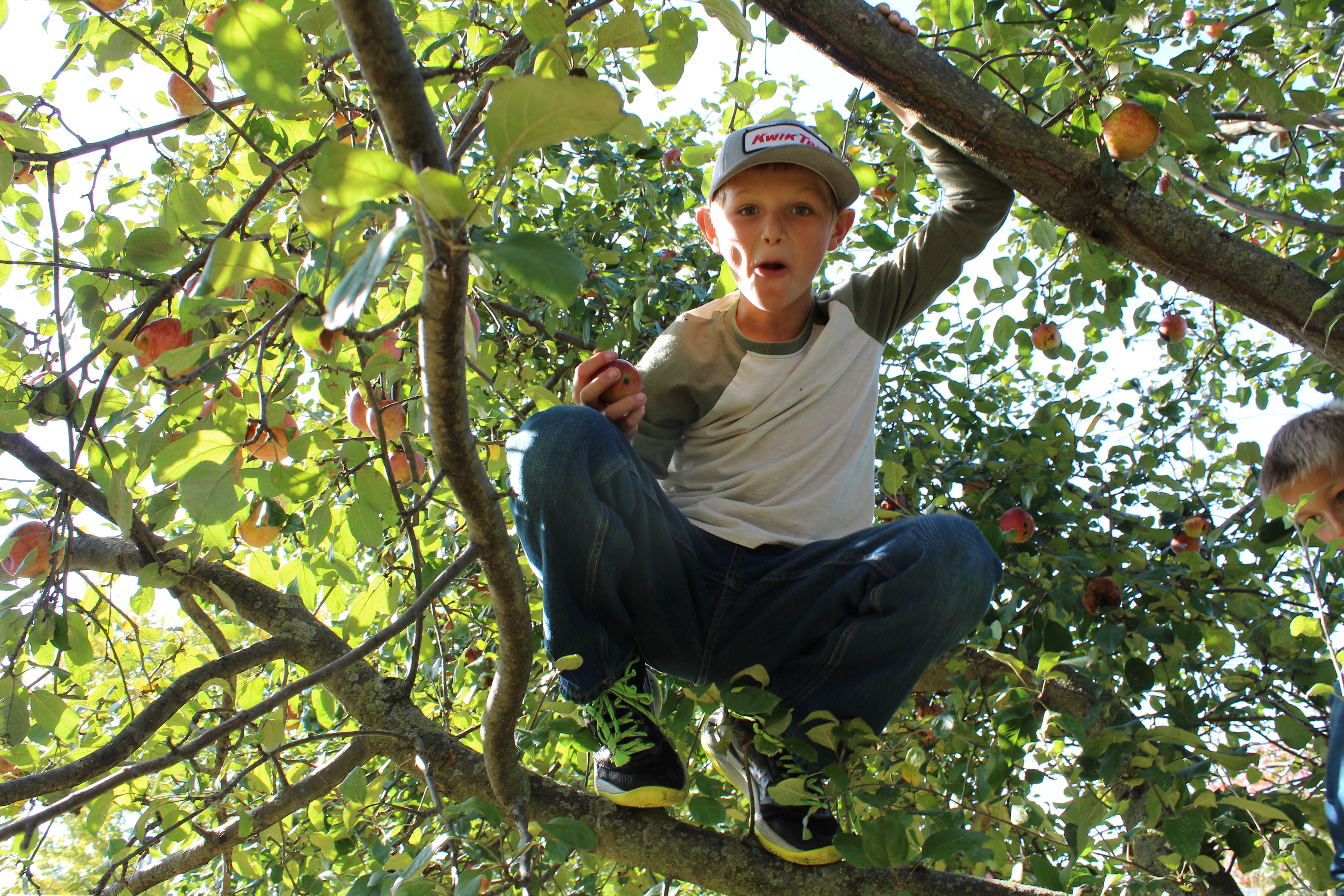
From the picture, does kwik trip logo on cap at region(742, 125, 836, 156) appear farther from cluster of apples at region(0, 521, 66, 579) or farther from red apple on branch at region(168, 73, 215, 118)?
red apple on branch at region(168, 73, 215, 118)

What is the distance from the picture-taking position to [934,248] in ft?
5.23

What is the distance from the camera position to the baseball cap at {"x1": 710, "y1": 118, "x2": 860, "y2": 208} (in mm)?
1525

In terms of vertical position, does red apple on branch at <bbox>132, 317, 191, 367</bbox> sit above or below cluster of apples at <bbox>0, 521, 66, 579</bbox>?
above

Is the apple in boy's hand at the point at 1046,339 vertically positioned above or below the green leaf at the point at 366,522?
above

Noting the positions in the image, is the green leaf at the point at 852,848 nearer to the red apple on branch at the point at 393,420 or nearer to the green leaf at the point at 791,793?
the green leaf at the point at 791,793

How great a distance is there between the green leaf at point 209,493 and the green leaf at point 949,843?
936 mm

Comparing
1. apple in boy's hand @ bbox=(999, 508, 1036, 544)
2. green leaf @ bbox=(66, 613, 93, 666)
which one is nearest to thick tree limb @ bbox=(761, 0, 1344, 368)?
apple in boy's hand @ bbox=(999, 508, 1036, 544)

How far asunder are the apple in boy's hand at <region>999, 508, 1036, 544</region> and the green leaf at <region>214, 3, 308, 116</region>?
6.55 ft

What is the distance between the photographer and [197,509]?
916 mm

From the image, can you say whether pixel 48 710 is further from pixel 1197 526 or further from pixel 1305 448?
pixel 1197 526

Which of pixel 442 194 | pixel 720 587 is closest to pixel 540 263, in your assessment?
pixel 442 194

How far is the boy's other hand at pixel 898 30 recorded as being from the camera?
1.38m

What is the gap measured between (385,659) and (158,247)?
6.56ft

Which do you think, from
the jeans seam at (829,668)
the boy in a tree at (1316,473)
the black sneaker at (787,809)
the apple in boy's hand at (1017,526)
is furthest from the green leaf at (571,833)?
the apple in boy's hand at (1017,526)
